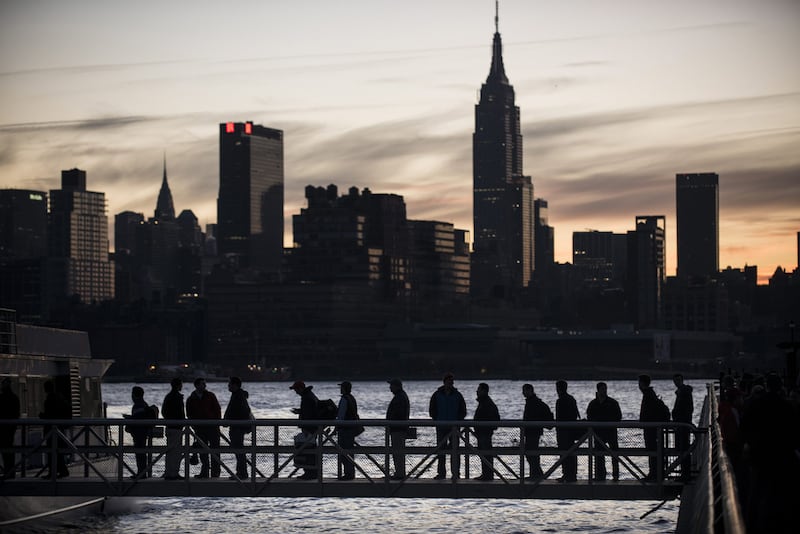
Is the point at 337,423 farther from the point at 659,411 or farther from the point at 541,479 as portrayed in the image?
the point at 659,411

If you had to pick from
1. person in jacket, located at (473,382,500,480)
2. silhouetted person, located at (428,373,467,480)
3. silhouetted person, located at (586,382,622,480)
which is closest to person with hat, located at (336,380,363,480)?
silhouetted person, located at (428,373,467,480)

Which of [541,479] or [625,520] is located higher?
[541,479]

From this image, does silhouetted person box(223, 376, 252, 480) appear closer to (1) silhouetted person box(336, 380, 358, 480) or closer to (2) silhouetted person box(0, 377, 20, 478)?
(1) silhouetted person box(336, 380, 358, 480)

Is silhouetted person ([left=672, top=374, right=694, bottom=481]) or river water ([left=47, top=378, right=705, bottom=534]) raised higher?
silhouetted person ([left=672, top=374, right=694, bottom=481])

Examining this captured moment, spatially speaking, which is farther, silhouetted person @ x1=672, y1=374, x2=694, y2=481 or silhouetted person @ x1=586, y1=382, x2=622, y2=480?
silhouetted person @ x1=586, y1=382, x2=622, y2=480

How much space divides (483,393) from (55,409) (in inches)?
314

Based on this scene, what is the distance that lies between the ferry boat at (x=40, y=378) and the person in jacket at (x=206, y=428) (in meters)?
3.44

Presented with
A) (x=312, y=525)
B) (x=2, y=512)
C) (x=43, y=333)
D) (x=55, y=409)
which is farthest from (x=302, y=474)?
(x=312, y=525)

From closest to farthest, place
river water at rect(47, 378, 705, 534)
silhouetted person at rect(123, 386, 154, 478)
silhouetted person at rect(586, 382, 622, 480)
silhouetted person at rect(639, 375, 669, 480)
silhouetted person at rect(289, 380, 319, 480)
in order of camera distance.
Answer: silhouetted person at rect(639, 375, 669, 480)
silhouetted person at rect(586, 382, 622, 480)
silhouetted person at rect(289, 380, 319, 480)
silhouetted person at rect(123, 386, 154, 478)
river water at rect(47, 378, 705, 534)

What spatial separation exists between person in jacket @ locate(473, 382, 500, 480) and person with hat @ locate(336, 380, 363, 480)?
7.19ft

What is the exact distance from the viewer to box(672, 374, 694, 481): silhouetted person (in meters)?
24.6

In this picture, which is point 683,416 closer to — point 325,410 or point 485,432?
point 485,432

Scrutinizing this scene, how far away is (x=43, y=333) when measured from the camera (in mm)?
32875

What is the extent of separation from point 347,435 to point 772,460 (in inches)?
517
